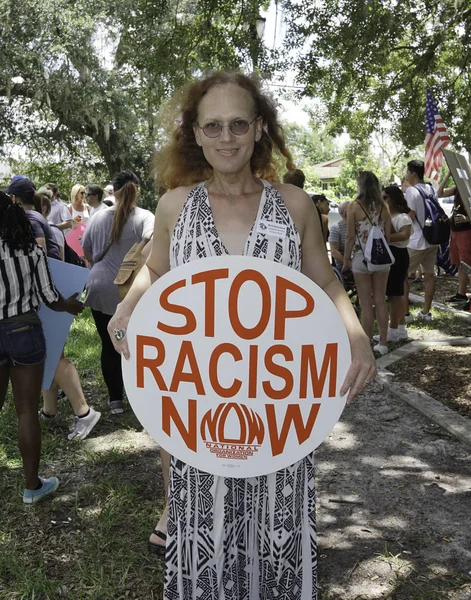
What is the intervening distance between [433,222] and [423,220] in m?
0.15

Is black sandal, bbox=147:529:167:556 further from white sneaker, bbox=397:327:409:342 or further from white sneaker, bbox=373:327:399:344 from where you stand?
white sneaker, bbox=397:327:409:342

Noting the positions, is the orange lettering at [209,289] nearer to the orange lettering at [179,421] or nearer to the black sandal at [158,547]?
the orange lettering at [179,421]

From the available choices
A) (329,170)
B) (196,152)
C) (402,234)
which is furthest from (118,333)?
(329,170)

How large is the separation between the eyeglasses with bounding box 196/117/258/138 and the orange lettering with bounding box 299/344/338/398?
75 centimetres

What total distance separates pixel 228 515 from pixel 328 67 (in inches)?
429

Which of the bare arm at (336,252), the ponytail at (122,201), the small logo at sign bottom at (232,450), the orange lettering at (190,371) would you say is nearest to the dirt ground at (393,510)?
the small logo at sign bottom at (232,450)

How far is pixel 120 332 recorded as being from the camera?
2.13m

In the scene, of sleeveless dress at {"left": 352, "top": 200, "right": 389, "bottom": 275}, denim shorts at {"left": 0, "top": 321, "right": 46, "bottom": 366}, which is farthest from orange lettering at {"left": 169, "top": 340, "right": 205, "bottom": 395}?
sleeveless dress at {"left": 352, "top": 200, "right": 389, "bottom": 275}

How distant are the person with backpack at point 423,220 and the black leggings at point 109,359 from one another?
431cm

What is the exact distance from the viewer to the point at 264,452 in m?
2.03

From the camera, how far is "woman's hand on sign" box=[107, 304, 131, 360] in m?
2.08

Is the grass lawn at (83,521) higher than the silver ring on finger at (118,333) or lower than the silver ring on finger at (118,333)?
lower

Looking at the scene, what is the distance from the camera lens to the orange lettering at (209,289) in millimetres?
1955

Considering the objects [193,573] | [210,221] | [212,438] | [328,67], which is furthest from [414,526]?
[328,67]
